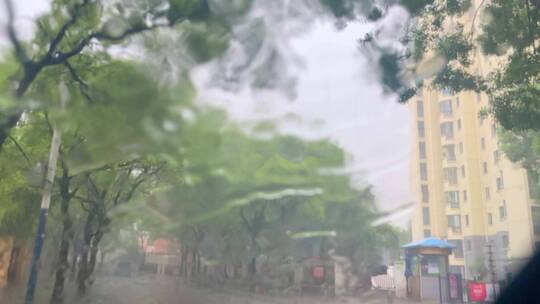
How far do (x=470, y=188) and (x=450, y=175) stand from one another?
247cm

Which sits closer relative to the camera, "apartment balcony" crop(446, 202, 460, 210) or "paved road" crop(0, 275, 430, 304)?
"paved road" crop(0, 275, 430, 304)

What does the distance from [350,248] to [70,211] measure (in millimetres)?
4559

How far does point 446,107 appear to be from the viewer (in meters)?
12.1

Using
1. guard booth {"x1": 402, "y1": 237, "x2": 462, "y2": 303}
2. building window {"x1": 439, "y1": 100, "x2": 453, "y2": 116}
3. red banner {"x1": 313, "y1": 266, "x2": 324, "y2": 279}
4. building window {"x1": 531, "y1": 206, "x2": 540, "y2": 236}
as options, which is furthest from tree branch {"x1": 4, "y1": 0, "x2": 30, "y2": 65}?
building window {"x1": 531, "y1": 206, "x2": 540, "y2": 236}

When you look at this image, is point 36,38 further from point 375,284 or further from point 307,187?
point 375,284

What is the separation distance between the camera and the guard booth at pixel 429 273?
768 cm

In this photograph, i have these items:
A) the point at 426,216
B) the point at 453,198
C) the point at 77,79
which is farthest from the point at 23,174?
the point at 453,198

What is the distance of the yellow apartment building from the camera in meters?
10.9

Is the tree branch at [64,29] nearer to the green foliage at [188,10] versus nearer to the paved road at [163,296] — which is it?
the green foliage at [188,10]

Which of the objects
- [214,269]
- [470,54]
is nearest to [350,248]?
[214,269]

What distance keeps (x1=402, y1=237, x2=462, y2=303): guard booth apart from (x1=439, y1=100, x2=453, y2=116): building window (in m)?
5.03

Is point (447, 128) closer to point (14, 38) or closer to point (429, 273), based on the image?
point (429, 273)

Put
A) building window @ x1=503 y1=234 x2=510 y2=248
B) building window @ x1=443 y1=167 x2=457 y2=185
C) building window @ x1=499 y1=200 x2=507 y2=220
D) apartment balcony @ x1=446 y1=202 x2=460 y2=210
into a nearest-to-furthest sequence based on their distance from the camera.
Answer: apartment balcony @ x1=446 y1=202 x2=460 y2=210 → building window @ x1=443 y1=167 x2=457 y2=185 → building window @ x1=503 y1=234 x2=510 y2=248 → building window @ x1=499 y1=200 x2=507 y2=220

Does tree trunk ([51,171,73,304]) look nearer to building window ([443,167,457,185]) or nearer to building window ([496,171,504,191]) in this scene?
building window ([443,167,457,185])
